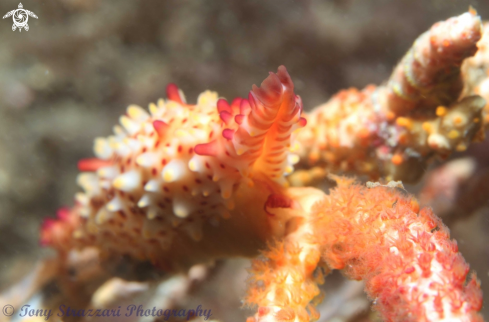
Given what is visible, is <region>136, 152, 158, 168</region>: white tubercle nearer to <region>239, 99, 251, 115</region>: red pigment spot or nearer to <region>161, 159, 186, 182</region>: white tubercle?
<region>161, 159, 186, 182</region>: white tubercle

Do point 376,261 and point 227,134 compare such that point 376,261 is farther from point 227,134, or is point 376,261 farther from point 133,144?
point 133,144

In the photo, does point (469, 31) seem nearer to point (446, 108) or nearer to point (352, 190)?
point (446, 108)

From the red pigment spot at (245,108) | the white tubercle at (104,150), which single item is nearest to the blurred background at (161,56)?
the white tubercle at (104,150)

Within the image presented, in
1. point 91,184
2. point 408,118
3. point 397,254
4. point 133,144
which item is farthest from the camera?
point 91,184

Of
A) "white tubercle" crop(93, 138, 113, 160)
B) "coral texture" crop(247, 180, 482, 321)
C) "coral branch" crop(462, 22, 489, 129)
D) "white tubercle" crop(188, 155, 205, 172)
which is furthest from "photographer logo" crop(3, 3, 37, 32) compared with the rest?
"coral branch" crop(462, 22, 489, 129)

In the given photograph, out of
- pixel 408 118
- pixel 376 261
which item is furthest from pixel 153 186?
pixel 408 118
